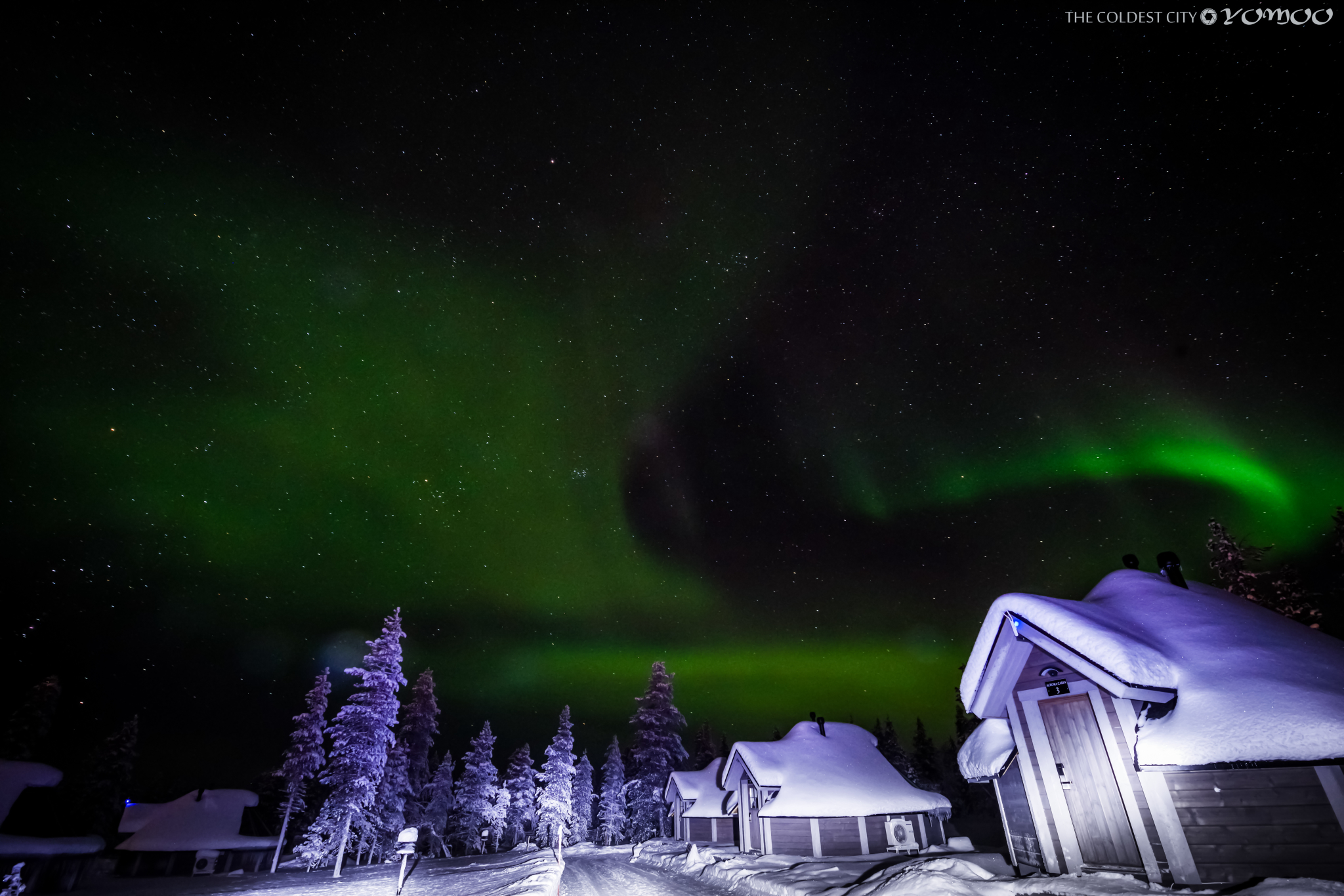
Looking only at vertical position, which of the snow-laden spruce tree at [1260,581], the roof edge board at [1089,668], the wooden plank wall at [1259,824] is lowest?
the wooden plank wall at [1259,824]

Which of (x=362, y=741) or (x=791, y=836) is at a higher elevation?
(x=362, y=741)

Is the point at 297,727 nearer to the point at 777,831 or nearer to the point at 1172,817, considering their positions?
the point at 777,831

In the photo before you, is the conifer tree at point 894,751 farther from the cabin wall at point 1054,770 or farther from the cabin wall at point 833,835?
the cabin wall at point 1054,770

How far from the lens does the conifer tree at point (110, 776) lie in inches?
1547

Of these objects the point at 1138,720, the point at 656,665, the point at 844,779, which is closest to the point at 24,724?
the point at 656,665

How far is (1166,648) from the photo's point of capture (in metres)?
11.1

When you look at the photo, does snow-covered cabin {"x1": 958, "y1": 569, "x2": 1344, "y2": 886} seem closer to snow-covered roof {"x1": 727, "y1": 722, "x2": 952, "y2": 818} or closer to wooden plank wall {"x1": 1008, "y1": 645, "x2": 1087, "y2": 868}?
wooden plank wall {"x1": 1008, "y1": 645, "x2": 1087, "y2": 868}

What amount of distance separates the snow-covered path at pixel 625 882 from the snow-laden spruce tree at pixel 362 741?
38.4ft

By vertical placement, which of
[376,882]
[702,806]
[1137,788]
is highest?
[1137,788]

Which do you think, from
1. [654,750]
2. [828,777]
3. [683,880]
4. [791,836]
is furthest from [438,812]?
[683,880]

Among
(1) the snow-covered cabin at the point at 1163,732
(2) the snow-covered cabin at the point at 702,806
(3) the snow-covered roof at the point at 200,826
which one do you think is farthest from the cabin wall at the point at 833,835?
(3) the snow-covered roof at the point at 200,826

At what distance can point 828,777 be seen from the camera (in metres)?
27.7

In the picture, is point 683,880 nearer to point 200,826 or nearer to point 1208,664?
point 1208,664

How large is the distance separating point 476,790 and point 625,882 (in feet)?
123
